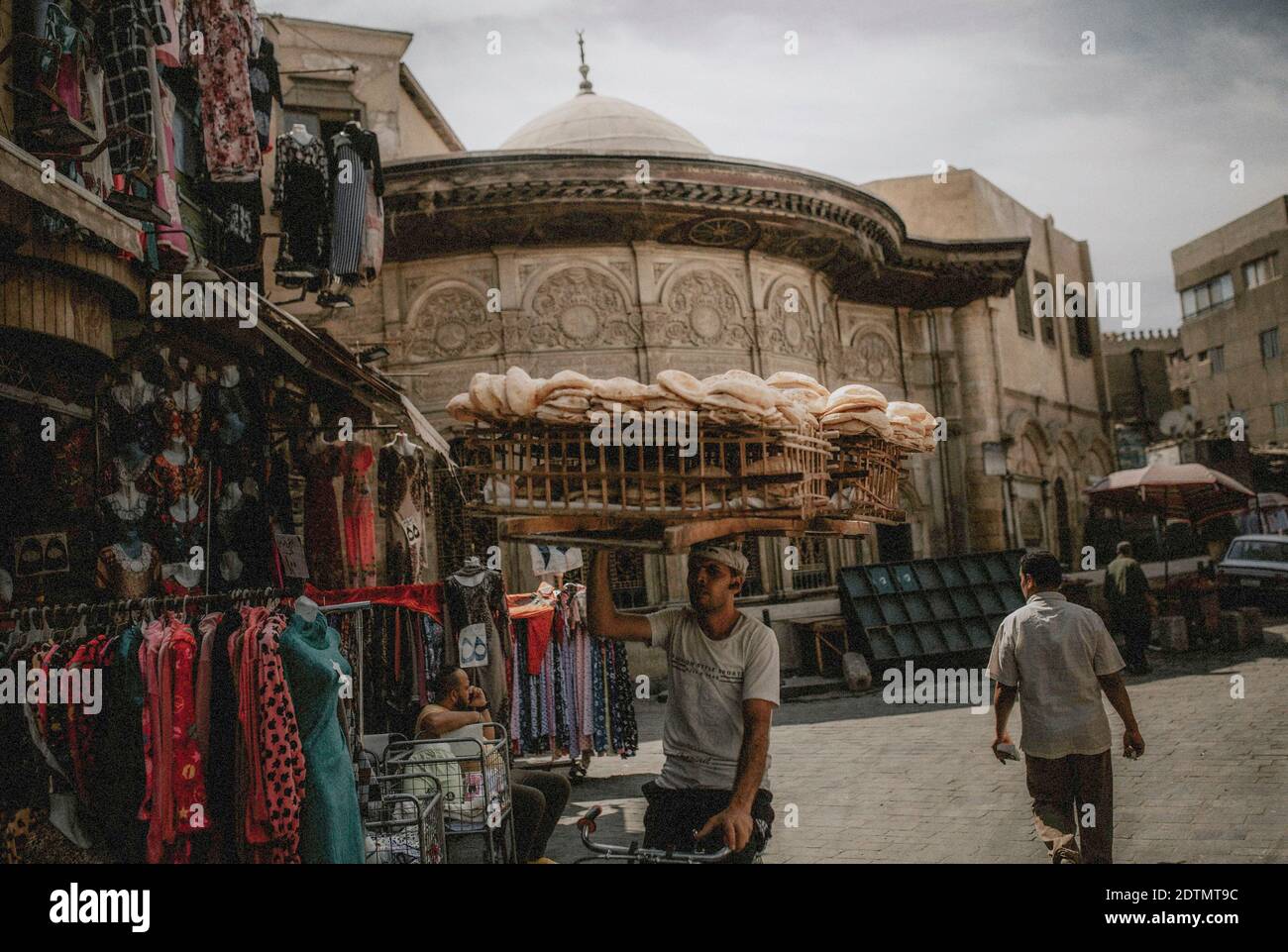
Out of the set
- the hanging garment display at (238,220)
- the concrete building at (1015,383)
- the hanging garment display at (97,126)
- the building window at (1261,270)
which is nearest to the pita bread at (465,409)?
the hanging garment display at (97,126)

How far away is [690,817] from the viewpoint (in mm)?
3967

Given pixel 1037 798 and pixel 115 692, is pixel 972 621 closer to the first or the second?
A: pixel 1037 798

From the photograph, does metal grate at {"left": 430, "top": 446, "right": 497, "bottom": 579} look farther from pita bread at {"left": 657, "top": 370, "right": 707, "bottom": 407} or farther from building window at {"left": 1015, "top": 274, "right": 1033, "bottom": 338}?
building window at {"left": 1015, "top": 274, "right": 1033, "bottom": 338}

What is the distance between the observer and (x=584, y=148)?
52.0 ft

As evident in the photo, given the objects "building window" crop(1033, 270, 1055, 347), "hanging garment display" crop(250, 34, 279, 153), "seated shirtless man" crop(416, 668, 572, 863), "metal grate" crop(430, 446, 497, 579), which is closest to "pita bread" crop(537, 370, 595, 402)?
"seated shirtless man" crop(416, 668, 572, 863)

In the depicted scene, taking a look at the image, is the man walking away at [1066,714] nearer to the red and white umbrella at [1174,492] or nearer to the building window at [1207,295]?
the building window at [1207,295]

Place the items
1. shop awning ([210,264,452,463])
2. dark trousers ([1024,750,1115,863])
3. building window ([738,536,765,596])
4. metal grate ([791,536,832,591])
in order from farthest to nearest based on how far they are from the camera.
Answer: metal grate ([791,536,832,591]), building window ([738,536,765,596]), shop awning ([210,264,452,463]), dark trousers ([1024,750,1115,863])

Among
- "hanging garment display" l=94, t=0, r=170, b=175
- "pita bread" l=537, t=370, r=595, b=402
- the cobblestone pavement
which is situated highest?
"hanging garment display" l=94, t=0, r=170, b=175

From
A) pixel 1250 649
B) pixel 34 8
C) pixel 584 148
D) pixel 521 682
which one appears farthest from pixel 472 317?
pixel 1250 649

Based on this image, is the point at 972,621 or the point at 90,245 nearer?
the point at 90,245

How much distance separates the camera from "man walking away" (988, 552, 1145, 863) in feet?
16.0

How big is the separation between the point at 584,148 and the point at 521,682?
31.8ft

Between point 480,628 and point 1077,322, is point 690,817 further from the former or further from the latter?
point 1077,322

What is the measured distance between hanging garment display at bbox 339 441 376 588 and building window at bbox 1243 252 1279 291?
10854 mm
